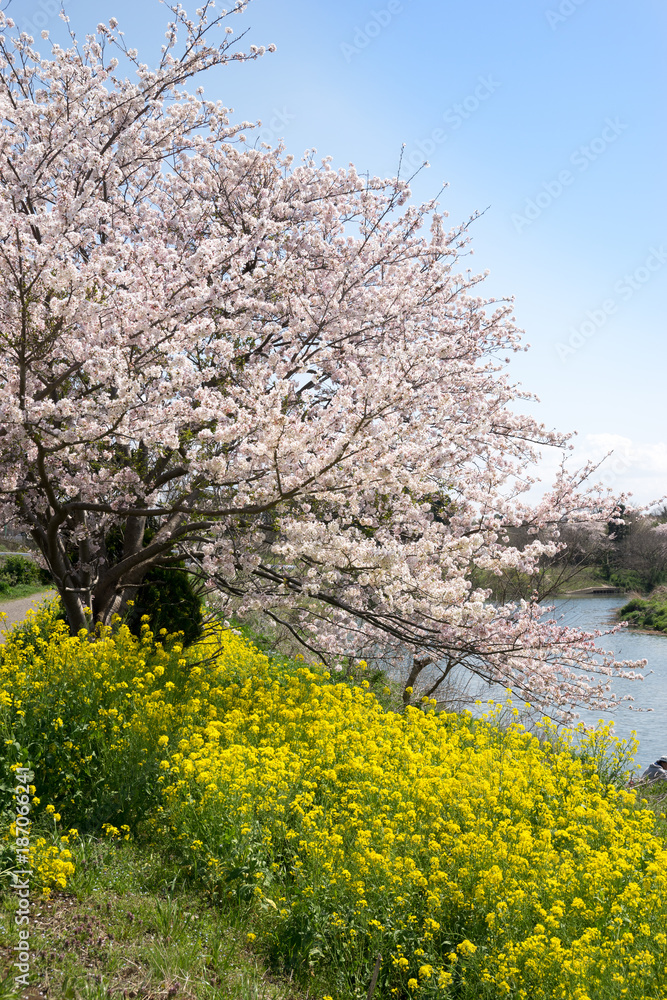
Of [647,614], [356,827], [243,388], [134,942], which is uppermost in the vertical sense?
[243,388]

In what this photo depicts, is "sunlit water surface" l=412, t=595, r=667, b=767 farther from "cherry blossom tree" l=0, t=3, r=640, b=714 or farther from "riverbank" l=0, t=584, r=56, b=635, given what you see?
"riverbank" l=0, t=584, r=56, b=635

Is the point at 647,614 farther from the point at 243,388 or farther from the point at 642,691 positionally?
the point at 243,388

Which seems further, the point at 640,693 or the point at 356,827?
the point at 640,693

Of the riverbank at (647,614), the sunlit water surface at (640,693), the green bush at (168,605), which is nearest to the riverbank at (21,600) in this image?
the green bush at (168,605)

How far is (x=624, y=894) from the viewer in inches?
169

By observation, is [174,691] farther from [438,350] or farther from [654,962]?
[654,962]

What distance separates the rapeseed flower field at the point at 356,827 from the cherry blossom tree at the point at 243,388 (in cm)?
112

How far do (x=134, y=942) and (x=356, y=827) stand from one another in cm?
165

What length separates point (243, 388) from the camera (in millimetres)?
6121

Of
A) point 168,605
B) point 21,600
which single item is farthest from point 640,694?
point 21,600

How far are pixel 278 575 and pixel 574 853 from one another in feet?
11.0

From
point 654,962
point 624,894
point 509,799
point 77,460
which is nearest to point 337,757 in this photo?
point 509,799

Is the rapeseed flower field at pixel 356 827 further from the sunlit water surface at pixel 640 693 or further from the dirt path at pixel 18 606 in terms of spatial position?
the dirt path at pixel 18 606

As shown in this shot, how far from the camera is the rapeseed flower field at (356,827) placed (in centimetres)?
388
